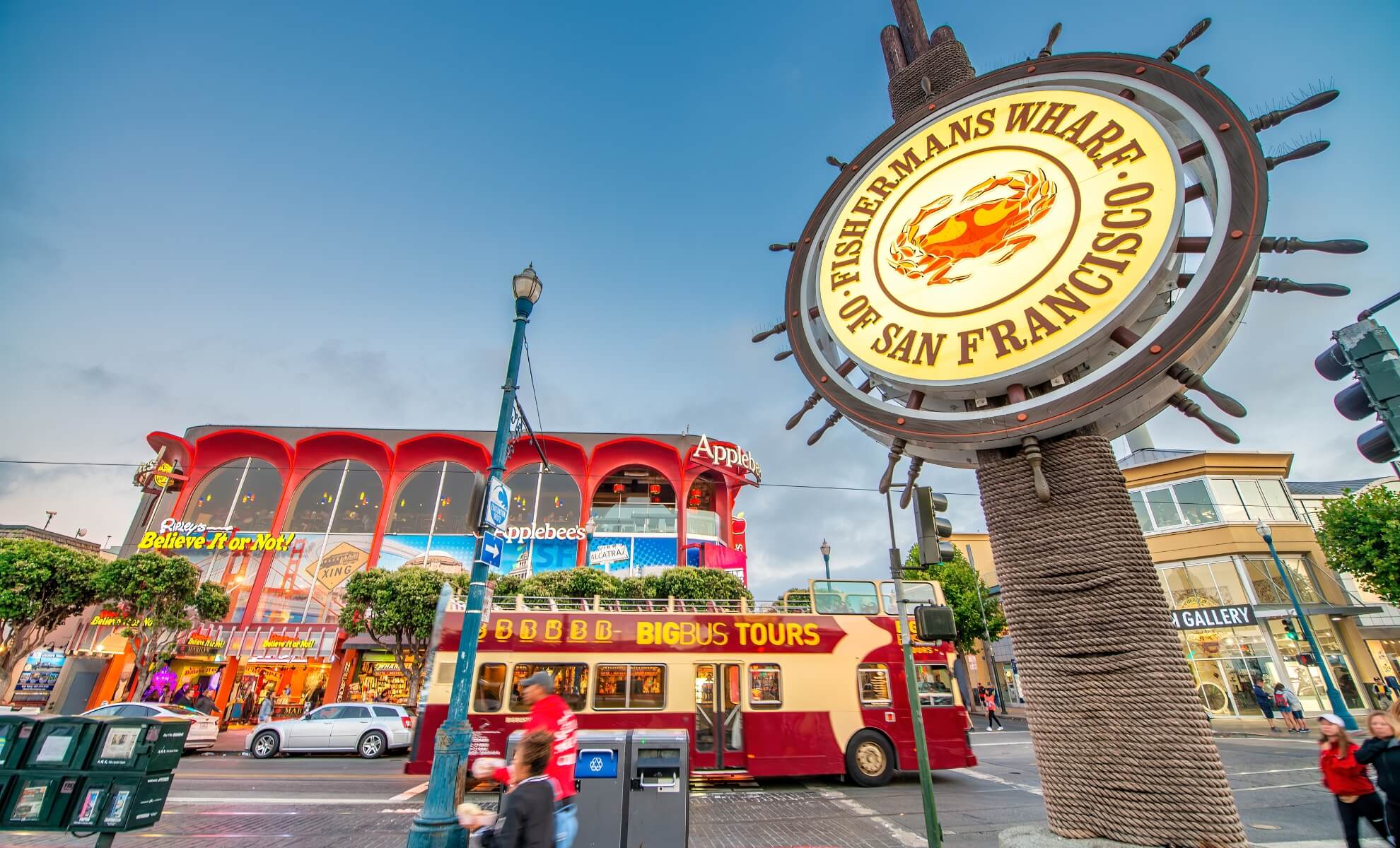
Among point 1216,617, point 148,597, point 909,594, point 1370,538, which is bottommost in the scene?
point 909,594

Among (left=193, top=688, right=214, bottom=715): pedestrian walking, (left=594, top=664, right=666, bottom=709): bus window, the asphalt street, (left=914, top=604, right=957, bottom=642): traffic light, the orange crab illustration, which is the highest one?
the orange crab illustration

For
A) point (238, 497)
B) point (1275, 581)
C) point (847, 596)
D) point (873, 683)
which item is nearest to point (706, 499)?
point (847, 596)

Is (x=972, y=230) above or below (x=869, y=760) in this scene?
above

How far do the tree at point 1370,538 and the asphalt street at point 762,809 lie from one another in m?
11.1

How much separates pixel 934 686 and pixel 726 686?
14.2 ft

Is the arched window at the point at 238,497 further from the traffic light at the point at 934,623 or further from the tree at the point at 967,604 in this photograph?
the traffic light at the point at 934,623

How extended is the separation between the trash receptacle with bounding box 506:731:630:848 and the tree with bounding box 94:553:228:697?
948 inches

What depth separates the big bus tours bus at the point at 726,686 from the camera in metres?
11.0

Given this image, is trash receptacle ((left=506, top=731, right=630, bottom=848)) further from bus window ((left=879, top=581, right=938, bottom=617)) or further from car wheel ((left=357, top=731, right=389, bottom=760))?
car wheel ((left=357, top=731, right=389, bottom=760))

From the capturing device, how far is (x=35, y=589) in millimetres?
20453

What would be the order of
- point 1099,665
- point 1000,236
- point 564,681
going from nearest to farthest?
point 1099,665 → point 1000,236 → point 564,681

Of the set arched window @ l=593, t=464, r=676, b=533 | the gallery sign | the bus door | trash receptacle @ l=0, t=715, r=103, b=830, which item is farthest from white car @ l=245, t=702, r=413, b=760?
the gallery sign

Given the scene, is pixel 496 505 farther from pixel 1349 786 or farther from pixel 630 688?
pixel 1349 786

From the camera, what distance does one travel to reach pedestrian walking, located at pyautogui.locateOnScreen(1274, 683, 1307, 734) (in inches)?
727
